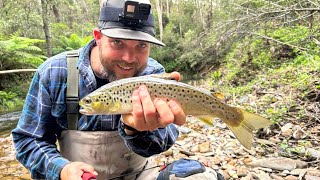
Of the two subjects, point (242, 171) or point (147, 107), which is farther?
point (242, 171)

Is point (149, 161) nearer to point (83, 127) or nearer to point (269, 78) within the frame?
point (83, 127)

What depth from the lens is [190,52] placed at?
24.9m

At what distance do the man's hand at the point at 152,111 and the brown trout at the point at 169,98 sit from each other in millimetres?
62

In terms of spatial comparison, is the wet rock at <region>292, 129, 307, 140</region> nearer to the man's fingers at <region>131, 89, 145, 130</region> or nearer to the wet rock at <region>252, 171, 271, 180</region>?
the wet rock at <region>252, 171, 271, 180</region>

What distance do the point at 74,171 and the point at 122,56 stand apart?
0.95 meters

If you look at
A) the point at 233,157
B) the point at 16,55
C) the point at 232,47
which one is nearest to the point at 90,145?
the point at 233,157

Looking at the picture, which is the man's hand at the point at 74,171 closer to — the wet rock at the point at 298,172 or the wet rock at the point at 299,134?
the wet rock at the point at 298,172

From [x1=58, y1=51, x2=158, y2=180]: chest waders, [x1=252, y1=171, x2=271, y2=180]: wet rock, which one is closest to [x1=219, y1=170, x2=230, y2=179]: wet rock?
[x1=252, y1=171, x2=271, y2=180]: wet rock

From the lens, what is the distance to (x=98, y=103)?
2.02 meters

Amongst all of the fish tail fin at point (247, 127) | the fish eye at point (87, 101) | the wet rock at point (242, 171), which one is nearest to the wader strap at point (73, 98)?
the fish eye at point (87, 101)

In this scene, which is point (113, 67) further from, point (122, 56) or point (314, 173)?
point (314, 173)

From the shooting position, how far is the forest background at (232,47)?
230 inches

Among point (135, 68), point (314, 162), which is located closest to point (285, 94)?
point (314, 162)

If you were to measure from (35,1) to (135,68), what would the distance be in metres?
17.4
